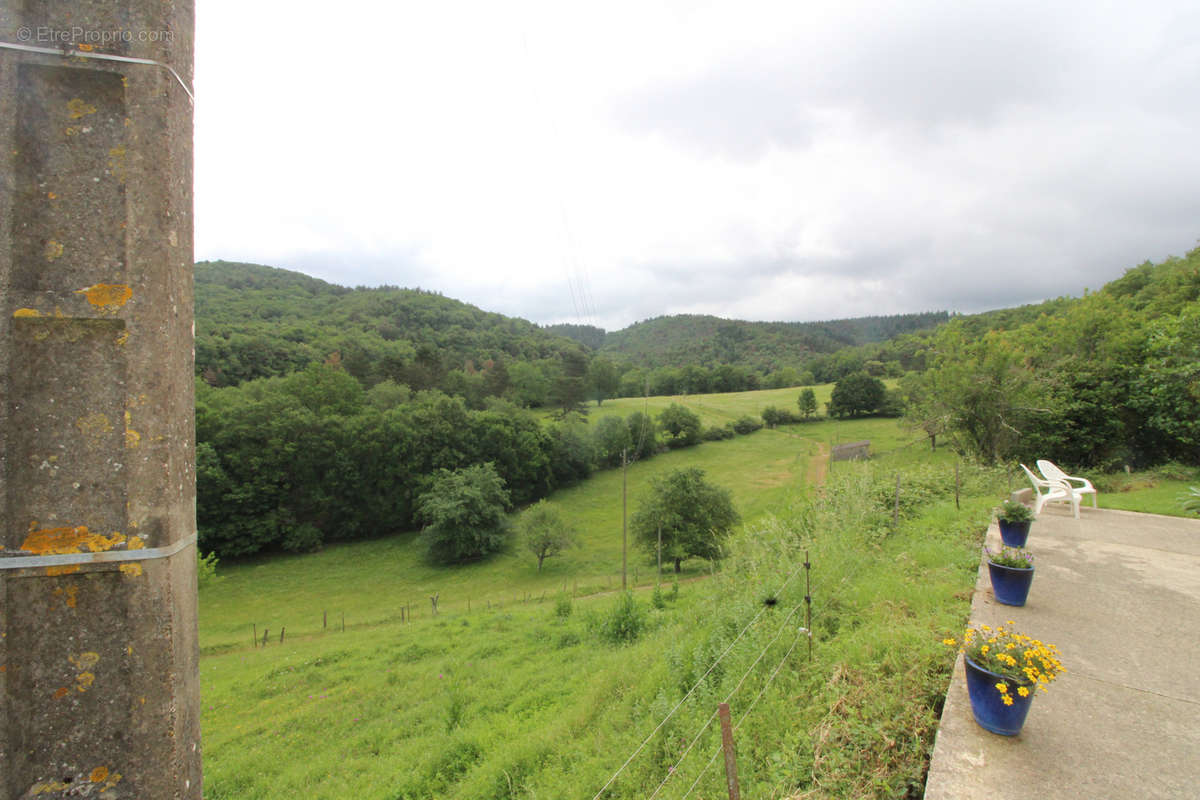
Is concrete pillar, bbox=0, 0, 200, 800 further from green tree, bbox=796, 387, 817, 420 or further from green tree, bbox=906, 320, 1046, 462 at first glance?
green tree, bbox=796, 387, 817, 420

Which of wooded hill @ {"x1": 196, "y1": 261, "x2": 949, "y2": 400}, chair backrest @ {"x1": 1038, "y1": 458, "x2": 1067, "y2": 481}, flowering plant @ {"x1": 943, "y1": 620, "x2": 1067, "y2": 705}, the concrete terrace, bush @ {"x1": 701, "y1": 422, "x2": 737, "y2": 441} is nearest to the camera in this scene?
the concrete terrace

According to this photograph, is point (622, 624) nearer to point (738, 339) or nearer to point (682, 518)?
point (682, 518)

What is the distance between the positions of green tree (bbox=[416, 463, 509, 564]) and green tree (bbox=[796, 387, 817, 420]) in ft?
135

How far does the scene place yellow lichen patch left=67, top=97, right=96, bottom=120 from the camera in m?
1.19

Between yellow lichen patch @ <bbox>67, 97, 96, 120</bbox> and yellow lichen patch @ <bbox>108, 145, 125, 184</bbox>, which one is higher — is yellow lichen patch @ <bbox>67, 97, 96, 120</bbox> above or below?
above

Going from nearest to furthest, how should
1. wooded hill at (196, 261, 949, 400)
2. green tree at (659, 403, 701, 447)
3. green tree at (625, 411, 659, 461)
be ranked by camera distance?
green tree at (625, 411, 659, 461), green tree at (659, 403, 701, 447), wooded hill at (196, 261, 949, 400)

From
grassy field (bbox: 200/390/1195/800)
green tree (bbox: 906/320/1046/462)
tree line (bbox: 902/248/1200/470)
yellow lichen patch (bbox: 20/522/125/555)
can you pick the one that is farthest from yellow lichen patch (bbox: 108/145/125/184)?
tree line (bbox: 902/248/1200/470)

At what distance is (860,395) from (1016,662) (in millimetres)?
62852

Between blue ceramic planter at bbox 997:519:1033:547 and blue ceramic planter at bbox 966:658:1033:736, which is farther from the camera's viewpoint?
blue ceramic planter at bbox 997:519:1033:547

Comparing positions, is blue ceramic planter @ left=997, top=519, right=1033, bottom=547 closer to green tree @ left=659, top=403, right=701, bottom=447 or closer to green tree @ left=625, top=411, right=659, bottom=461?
green tree @ left=625, top=411, right=659, bottom=461

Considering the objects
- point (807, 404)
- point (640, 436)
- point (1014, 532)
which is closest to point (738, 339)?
point (807, 404)

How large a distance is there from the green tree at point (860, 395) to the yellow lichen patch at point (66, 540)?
216 feet

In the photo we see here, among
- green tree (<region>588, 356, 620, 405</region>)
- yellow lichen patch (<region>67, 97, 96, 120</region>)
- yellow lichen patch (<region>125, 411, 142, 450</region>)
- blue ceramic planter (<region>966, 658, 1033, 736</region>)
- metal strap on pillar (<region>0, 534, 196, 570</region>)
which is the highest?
green tree (<region>588, 356, 620, 405</region>)

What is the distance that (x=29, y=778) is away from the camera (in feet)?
3.57
